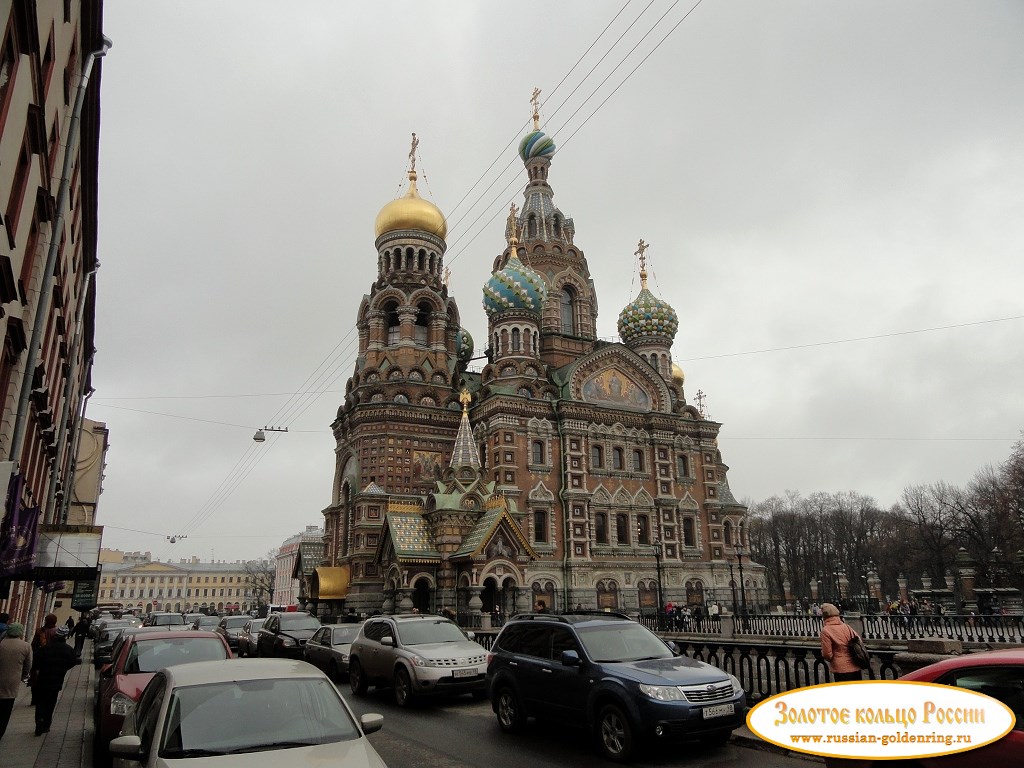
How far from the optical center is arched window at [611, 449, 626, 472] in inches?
1589

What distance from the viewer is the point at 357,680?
14305mm

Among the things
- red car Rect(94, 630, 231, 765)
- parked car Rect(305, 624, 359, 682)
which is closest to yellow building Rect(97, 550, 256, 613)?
parked car Rect(305, 624, 359, 682)

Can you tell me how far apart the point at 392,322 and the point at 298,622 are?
84.0 feet

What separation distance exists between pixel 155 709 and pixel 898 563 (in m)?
73.3

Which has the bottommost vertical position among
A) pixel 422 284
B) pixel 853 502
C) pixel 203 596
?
pixel 203 596

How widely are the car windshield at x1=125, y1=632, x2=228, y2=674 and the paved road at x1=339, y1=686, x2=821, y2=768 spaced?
104 inches

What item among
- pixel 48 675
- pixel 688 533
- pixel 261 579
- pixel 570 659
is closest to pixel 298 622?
pixel 48 675

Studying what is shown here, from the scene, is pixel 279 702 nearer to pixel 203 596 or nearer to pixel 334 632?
pixel 334 632

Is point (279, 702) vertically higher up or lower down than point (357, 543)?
lower down

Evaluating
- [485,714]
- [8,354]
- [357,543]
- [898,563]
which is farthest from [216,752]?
[898,563]

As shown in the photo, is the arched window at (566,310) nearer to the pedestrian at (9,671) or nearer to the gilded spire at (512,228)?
the gilded spire at (512,228)

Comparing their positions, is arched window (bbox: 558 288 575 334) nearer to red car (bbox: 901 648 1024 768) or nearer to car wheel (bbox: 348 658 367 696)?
car wheel (bbox: 348 658 367 696)

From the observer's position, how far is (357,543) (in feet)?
118

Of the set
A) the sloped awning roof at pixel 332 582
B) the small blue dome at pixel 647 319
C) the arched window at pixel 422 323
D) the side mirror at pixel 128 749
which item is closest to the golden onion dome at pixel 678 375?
the small blue dome at pixel 647 319
